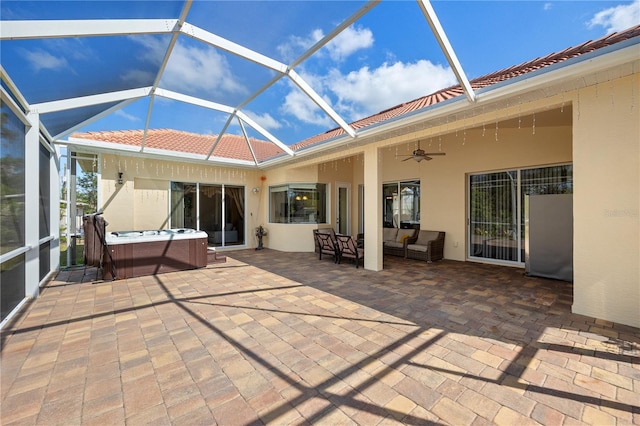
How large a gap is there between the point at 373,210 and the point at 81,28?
220 inches

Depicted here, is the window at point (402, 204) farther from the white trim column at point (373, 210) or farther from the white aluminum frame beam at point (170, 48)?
the white aluminum frame beam at point (170, 48)

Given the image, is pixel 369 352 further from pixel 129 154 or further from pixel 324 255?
pixel 129 154

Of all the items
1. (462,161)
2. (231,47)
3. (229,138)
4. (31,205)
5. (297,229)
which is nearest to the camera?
(231,47)

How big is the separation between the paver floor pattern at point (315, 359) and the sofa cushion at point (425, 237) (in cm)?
315

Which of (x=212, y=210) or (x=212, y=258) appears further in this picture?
(x=212, y=210)

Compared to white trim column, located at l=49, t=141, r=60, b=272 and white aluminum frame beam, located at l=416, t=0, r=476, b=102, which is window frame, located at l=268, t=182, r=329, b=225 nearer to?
white trim column, located at l=49, t=141, r=60, b=272

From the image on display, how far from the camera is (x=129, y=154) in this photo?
7.57m

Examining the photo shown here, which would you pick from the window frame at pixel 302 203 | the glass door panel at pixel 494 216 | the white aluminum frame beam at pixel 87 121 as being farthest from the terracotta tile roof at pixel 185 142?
the glass door panel at pixel 494 216

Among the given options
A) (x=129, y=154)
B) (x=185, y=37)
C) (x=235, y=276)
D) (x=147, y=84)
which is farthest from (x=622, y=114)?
(x=129, y=154)

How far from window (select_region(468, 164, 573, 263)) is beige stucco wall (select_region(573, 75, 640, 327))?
306 cm

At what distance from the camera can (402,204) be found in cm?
926

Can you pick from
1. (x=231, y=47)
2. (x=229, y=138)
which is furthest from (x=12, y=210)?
(x=229, y=138)

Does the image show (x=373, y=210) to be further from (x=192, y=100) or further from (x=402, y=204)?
(x=192, y=100)

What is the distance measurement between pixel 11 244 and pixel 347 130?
5531 millimetres
